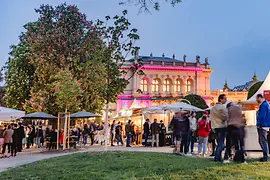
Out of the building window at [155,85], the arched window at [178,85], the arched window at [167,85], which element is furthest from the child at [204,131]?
the arched window at [178,85]

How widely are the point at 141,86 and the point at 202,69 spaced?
10.8 metres

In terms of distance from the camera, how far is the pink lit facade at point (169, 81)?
53406mm

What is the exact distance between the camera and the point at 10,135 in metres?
15.7

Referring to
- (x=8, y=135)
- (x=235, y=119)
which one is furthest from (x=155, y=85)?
(x=235, y=119)

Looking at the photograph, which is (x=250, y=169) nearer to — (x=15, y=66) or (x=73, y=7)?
(x=73, y=7)

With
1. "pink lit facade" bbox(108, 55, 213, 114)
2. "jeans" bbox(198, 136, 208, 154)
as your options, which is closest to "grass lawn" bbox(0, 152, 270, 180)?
"jeans" bbox(198, 136, 208, 154)

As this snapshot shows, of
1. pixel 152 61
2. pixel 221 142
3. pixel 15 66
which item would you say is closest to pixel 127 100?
pixel 152 61

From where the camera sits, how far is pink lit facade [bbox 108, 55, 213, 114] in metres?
53.4

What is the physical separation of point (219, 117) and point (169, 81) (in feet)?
153

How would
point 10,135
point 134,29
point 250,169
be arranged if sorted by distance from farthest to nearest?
point 10,135, point 134,29, point 250,169

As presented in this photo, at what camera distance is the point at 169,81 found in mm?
55469

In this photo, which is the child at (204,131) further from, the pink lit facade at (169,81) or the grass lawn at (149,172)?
the pink lit facade at (169,81)

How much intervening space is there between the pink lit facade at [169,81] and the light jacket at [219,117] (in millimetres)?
43378

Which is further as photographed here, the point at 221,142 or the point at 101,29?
the point at 101,29
